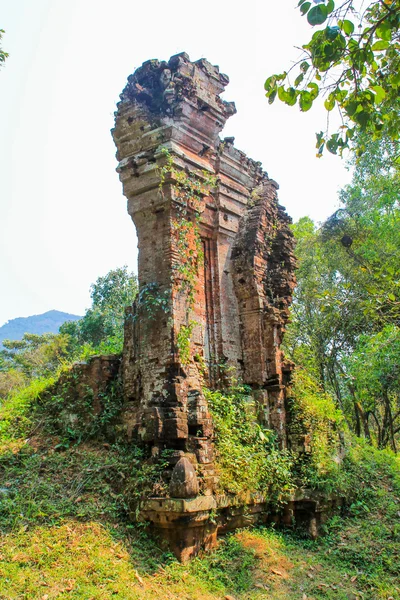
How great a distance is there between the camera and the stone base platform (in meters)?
6.14

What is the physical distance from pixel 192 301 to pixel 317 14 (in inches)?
183

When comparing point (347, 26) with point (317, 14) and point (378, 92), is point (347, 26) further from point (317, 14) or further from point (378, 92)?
point (378, 92)

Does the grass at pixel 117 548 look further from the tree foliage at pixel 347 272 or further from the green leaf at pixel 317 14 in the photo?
the tree foliage at pixel 347 272

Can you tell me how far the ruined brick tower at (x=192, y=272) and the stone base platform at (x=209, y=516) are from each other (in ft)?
0.09

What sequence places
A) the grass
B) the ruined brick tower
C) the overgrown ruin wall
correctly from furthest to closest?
the overgrown ruin wall → the ruined brick tower → the grass

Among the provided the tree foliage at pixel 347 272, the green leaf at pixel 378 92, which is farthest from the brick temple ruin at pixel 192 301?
the tree foliage at pixel 347 272

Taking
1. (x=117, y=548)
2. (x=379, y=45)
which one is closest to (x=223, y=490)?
(x=117, y=548)

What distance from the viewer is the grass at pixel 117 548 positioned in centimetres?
516

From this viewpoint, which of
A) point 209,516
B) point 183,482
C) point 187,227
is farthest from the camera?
point 187,227

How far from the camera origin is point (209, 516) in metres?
6.48

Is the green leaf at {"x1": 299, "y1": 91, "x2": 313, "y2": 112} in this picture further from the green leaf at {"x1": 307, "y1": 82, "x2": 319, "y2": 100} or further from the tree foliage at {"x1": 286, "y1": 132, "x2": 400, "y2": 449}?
the tree foliage at {"x1": 286, "y1": 132, "x2": 400, "y2": 449}

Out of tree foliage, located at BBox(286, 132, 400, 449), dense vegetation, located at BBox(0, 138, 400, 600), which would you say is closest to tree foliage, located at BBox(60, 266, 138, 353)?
tree foliage, located at BBox(286, 132, 400, 449)

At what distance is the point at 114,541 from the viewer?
19.4ft

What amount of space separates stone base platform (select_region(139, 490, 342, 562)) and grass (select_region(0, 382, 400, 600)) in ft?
0.46
